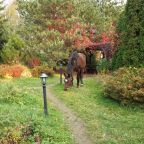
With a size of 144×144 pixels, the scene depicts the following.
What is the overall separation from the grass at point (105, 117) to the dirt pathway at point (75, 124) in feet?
0.57

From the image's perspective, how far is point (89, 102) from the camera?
14820mm

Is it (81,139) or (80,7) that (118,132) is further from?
(80,7)

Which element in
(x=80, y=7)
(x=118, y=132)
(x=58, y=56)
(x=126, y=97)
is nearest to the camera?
(x=118, y=132)

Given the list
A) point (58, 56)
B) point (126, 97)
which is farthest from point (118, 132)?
point (58, 56)

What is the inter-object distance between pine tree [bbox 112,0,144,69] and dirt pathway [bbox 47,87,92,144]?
3.59 metres

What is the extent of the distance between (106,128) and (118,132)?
1.66 feet

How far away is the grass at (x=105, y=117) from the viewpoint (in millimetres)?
9984

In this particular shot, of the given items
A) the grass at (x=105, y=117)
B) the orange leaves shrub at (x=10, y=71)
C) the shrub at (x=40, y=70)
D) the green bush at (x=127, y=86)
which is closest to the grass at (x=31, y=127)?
the grass at (x=105, y=117)

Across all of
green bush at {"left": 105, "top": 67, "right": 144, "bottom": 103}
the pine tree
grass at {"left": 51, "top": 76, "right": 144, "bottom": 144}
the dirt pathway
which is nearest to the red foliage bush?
grass at {"left": 51, "top": 76, "right": 144, "bottom": 144}

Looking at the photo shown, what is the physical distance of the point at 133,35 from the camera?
1588cm

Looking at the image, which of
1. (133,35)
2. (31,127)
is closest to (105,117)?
(31,127)

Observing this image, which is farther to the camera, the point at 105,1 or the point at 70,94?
the point at 105,1

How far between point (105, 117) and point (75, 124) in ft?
4.17

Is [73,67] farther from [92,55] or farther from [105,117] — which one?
[92,55]
